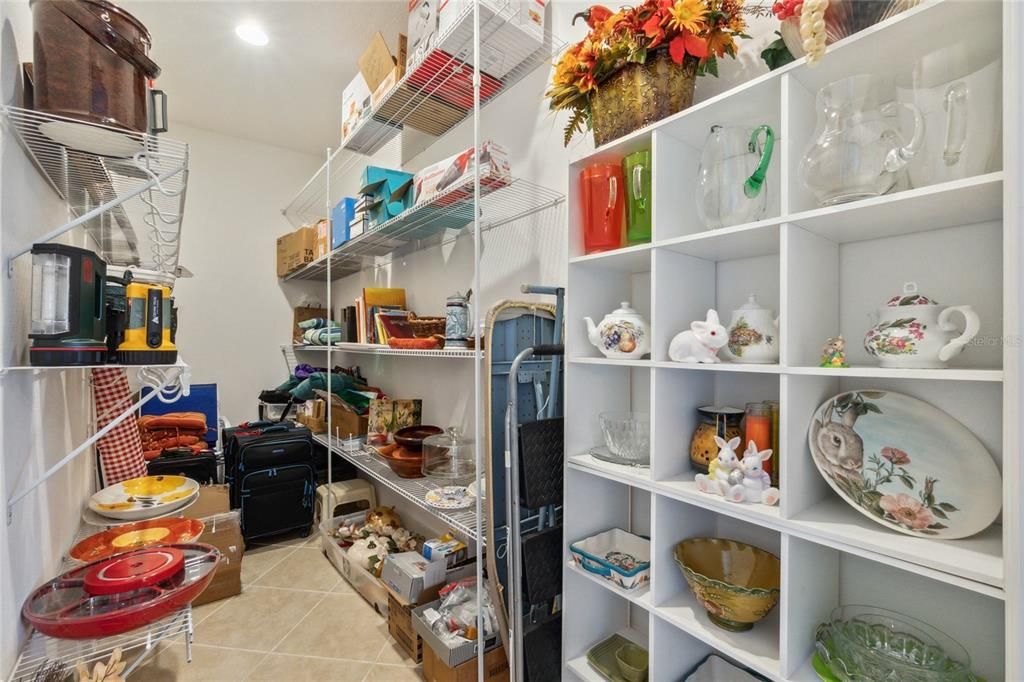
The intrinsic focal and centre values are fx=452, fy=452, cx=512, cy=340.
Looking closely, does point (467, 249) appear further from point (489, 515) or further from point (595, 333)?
point (489, 515)

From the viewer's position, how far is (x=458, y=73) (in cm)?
187

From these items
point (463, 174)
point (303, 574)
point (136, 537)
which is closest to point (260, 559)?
point (303, 574)

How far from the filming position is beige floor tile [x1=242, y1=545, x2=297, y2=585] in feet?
8.34

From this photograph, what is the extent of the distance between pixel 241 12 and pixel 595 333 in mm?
2524

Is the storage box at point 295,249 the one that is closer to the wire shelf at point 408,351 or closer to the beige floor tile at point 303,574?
the wire shelf at point 408,351

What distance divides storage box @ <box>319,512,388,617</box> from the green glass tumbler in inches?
75.8

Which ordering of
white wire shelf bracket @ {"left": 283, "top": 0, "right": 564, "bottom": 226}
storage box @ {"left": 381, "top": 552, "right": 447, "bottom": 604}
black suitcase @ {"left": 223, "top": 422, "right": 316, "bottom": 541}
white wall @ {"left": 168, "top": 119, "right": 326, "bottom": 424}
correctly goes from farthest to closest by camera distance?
white wall @ {"left": 168, "top": 119, "right": 326, "bottom": 424}
black suitcase @ {"left": 223, "top": 422, "right": 316, "bottom": 541}
storage box @ {"left": 381, "top": 552, "right": 447, "bottom": 604}
white wire shelf bracket @ {"left": 283, "top": 0, "right": 564, "bottom": 226}

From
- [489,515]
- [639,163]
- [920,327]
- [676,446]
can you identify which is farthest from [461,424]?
[920,327]

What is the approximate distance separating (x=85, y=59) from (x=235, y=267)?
3.10 metres

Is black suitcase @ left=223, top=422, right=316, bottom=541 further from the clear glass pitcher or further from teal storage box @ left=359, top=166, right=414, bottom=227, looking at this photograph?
the clear glass pitcher

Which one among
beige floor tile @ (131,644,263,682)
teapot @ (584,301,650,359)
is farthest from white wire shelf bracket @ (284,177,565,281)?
beige floor tile @ (131,644,263,682)

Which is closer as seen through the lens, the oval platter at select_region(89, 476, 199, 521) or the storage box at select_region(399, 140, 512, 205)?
the oval platter at select_region(89, 476, 199, 521)

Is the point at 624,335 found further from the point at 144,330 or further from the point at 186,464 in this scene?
the point at 186,464

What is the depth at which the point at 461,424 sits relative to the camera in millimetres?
2381
